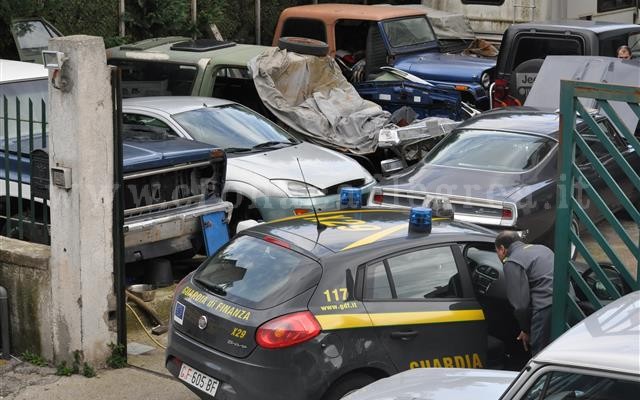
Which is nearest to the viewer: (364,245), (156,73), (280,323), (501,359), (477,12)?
(280,323)

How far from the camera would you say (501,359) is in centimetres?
714

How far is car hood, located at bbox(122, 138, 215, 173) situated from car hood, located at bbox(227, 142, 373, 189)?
98 centimetres

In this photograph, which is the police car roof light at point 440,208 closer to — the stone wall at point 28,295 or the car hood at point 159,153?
the car hood at point 159,153

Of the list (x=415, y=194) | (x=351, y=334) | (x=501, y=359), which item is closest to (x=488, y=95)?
(x=415, y=194)

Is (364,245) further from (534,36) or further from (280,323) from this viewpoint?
(534,36)

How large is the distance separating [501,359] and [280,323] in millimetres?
1886

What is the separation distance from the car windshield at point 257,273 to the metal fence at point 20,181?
81.2 inches

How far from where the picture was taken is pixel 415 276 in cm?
669

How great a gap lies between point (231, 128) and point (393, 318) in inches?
216

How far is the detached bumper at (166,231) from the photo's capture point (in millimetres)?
8906

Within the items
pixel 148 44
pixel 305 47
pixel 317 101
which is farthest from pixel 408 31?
pixel 148 44

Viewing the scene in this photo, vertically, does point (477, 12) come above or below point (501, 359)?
above

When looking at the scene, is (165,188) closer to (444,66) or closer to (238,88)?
(238,88)

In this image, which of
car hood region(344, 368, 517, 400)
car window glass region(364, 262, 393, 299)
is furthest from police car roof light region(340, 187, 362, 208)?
car hood region(344, 368, 517, 400)
